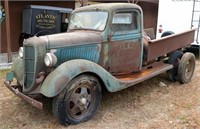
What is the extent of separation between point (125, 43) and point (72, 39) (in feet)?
3.81

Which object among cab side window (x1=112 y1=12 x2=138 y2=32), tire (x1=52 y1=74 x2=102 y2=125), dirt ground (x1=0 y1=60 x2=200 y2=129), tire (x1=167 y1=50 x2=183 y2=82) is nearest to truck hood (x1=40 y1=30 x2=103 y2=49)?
cab side window (x1=112 y1=12 x2=138 y2=32)

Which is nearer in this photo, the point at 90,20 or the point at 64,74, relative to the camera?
the point at 64,74

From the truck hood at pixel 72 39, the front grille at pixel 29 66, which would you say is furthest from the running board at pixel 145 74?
the front grille at pixel 29 66

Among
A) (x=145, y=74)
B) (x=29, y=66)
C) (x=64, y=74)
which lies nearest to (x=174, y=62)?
(x=145, y=74)

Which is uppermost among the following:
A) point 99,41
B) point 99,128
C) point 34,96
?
point 99,41

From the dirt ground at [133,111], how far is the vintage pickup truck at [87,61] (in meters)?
0.39

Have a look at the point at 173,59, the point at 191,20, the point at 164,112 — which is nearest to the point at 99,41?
the point at 164,112

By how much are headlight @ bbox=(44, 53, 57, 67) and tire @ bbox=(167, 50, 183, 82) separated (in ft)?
10.7

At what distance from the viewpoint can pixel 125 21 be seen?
5066 millimetres

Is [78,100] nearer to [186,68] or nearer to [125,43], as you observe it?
[125,43]

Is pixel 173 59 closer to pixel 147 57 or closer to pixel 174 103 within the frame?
pixel 147 57

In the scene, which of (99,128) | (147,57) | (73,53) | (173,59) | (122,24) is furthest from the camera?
(173,59)

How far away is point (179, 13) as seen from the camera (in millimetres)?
8953

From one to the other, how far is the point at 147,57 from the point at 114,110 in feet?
4.83
